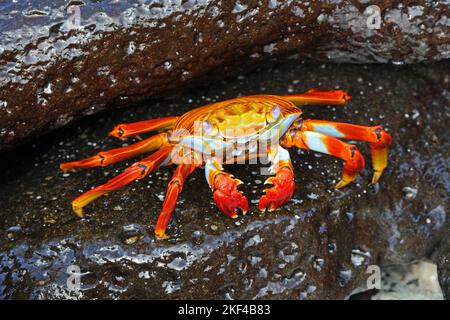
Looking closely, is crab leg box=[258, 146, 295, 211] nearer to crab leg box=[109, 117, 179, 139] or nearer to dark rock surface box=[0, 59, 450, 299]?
dark rock surface box=[0, 59, 450, 299]

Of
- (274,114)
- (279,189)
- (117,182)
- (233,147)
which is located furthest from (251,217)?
(117,182)

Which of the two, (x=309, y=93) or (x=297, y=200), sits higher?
(x=309, y=93)

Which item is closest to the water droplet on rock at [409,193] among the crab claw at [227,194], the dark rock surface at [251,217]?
the dark rock surface at [251,217]

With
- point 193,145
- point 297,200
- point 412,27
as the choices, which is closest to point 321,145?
point 297,200

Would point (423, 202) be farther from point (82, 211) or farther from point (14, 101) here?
point (14, 101)

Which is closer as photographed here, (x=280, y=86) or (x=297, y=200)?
(x=297, y=200)
